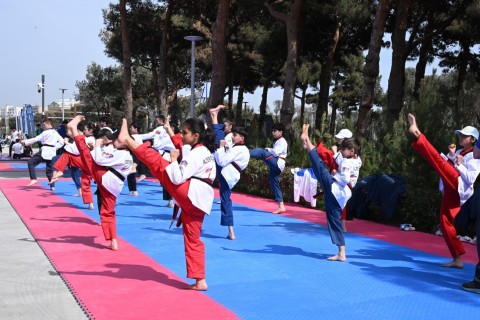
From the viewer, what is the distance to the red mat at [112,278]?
13.6ft

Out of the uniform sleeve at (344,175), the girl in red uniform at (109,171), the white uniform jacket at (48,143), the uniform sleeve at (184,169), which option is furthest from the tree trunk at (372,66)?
the uniform sleeve at (184,169)

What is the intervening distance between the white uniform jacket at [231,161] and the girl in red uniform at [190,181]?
203 centimetres

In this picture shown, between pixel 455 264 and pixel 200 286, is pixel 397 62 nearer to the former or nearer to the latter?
pixel 455 264

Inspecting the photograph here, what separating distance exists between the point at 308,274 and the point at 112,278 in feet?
6.50

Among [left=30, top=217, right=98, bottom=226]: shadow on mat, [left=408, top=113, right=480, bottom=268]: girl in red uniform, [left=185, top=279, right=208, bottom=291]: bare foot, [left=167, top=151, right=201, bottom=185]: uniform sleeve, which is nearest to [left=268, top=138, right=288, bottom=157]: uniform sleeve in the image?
[left=30, top=217, right=98, bottom=226]: shadow on mat

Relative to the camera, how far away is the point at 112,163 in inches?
254

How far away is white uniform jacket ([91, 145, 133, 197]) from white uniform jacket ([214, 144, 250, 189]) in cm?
124

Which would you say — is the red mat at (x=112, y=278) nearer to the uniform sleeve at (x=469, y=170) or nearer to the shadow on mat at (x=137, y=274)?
the shadow on mat at (x=137, y=274)

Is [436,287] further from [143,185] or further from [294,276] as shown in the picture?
[143,185]

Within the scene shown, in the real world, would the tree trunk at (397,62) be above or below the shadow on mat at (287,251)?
above

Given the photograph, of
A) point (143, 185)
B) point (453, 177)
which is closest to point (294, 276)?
point (453, 177)

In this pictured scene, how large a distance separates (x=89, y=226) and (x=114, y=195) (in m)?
1.73

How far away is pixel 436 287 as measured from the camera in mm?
4969

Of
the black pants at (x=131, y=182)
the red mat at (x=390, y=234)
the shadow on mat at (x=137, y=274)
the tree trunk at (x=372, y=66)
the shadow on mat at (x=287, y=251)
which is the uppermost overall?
the tree trunk at (x=372, y=66)
